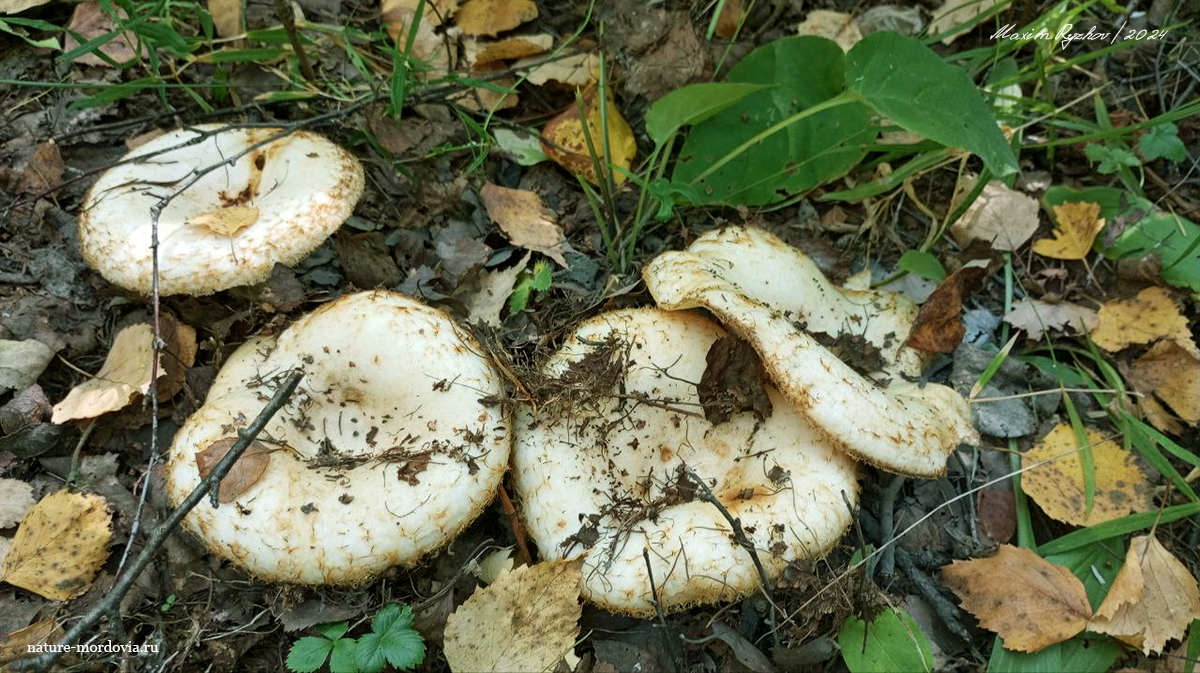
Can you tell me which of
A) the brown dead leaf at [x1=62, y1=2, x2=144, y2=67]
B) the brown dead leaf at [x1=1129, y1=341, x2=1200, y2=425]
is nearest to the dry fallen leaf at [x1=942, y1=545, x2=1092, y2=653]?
the brown dead leaf at [x1=1129, y1=341, x2=1200, y2=425]

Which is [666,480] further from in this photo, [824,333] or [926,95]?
[926,95]

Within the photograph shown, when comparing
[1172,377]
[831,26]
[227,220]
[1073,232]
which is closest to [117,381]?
[227,220]

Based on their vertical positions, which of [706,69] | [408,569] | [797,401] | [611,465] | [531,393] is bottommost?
[408,569]

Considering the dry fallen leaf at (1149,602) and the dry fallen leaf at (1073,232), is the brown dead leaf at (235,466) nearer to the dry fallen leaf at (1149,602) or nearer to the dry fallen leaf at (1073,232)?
the dry fallen leaf at (1149,602)

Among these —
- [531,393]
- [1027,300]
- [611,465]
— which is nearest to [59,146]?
[531,393]

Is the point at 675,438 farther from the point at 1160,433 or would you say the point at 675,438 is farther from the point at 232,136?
the point at 232,136

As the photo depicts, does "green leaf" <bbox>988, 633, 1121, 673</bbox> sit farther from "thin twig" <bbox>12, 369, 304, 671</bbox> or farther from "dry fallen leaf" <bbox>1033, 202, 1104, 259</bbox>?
"thin twig" <bbox>12, 369, 304, 671</bbox>

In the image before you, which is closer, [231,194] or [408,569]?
[408,569]
